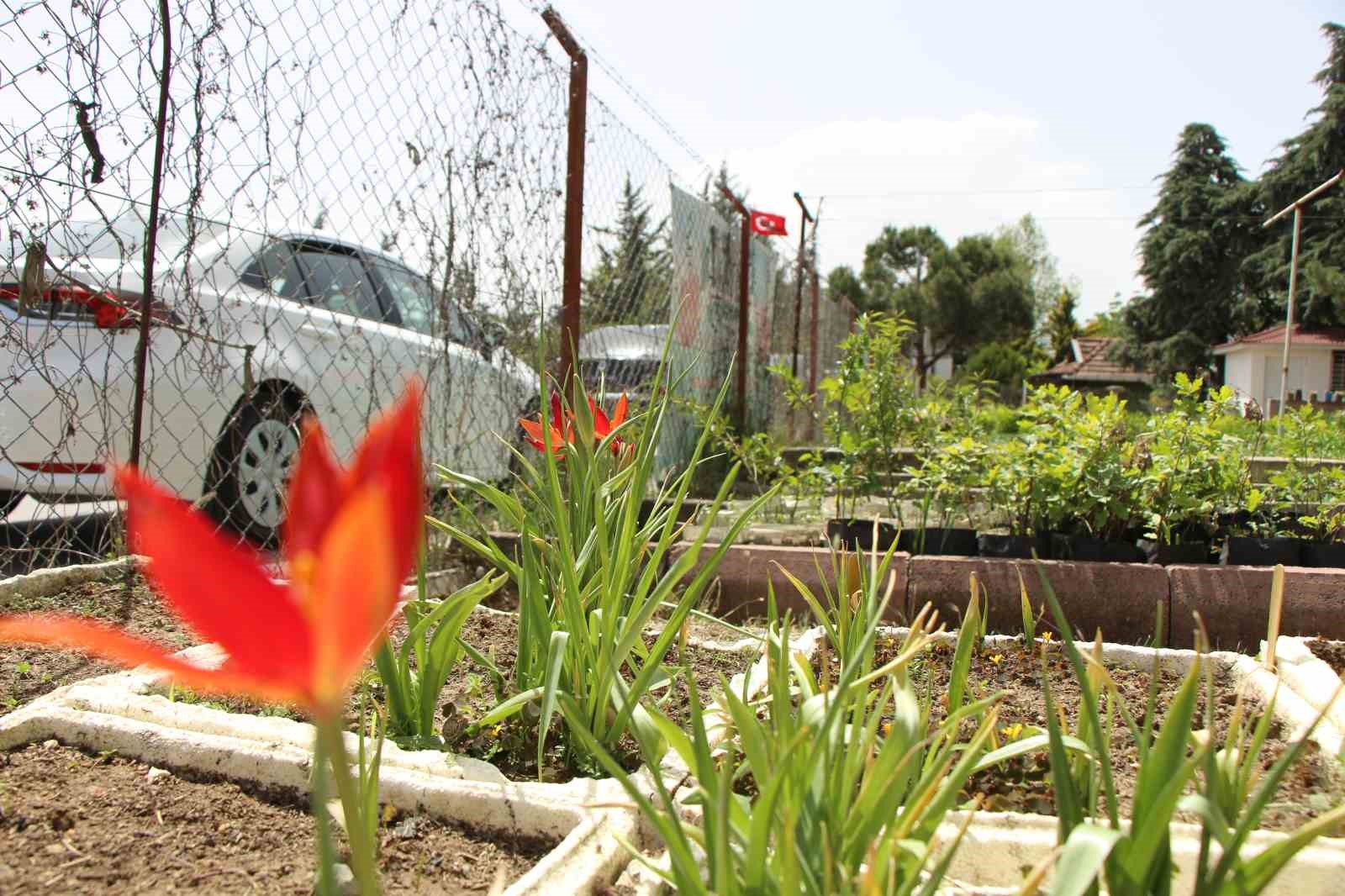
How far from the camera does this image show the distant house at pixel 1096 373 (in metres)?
40.1

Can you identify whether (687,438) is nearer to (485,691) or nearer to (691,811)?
(485,691)

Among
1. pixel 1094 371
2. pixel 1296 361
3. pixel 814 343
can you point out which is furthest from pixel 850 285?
pixel 814 343

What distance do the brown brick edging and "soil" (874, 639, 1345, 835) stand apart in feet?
1.80

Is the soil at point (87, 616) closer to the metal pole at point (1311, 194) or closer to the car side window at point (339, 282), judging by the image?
the car side window at point (339, 282)

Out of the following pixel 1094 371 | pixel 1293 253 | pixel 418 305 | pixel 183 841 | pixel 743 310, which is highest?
pixel 1293 253

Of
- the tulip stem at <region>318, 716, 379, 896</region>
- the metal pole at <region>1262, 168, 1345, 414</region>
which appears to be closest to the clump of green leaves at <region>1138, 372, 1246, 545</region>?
the tulip stem at <region>318, 716, 379, 896</region>

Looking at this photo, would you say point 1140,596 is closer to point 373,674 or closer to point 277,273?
point 373,674

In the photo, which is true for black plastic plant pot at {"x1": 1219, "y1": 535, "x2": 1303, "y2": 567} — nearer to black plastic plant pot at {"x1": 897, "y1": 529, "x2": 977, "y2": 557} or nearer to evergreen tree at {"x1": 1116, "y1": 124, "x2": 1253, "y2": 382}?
black plastic plant pot at {"x1": 897, "y1": 529, "x2": 977, "y2": 557}

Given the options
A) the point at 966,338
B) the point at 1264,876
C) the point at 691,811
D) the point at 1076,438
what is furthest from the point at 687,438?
the point at 966,338

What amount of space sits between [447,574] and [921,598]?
1.46 m

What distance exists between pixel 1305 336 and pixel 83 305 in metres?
38.6

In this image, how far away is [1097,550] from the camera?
10.8 ft

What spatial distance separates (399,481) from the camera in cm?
42

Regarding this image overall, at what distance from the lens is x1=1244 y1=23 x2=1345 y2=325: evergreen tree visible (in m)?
29.6
